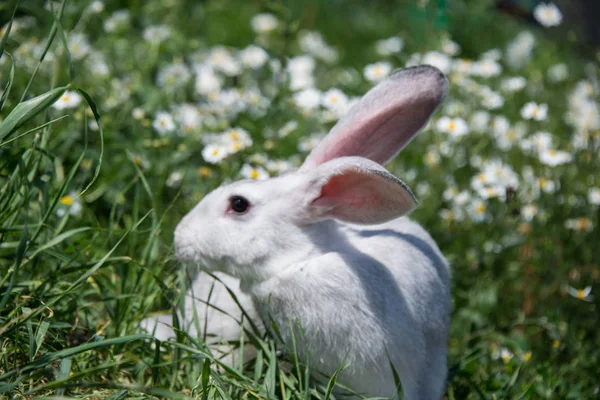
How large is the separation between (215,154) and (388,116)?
3.30 feet

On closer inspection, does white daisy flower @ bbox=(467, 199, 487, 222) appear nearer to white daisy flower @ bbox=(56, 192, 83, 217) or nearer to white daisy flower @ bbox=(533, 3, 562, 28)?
white daisy flower @ bbox=(533, 3, 562, 28)

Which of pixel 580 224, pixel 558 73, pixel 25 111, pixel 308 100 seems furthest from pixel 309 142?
pixel 558 73

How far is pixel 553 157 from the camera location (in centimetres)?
457

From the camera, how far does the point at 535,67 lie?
706 centimetres

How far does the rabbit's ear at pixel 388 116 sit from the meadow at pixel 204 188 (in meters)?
0.70

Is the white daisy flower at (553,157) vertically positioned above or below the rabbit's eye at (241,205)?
below

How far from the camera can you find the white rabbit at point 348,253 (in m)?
2.90

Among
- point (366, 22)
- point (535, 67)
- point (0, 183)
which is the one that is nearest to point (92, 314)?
point (0, 183)

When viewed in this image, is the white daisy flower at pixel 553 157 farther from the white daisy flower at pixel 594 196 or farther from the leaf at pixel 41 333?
the leaf at pixel 41 333

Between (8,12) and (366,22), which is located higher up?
(8,12)

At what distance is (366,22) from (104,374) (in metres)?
5.86

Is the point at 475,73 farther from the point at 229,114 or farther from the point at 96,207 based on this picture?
the point at 96,207

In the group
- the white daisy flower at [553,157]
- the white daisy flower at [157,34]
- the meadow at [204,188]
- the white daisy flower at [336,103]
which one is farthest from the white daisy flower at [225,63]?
the white daisy flower at [553,157]

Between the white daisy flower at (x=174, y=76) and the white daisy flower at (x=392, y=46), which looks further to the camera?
the white daisy flower at (x=392, y=46)
